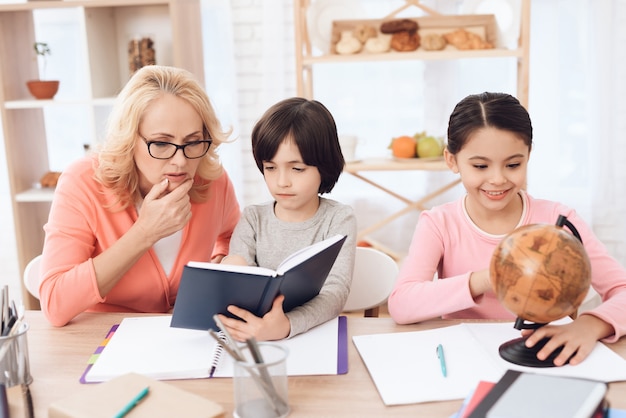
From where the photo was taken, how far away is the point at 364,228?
3.25 m

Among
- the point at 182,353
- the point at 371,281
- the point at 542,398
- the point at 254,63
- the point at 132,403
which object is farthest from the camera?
the point at 254,63

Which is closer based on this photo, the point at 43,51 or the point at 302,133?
the point at 302,133

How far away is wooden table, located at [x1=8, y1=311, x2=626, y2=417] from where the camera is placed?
1.07m

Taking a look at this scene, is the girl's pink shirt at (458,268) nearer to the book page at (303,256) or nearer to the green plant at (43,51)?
the book page at (303,256)

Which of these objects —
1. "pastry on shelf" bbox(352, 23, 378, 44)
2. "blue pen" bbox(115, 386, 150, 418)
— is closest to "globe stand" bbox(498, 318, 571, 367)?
"blue pen" bbox(115, 386, 150, 418)

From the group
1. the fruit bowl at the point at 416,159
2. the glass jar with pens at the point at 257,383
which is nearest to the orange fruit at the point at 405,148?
the fruit bowl at the point at 416,159

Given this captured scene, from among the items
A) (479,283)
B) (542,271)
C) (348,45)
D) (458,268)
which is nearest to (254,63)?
(348,45)

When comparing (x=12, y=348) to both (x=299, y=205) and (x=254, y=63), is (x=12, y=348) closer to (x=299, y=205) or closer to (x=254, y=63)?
(x=299, y=205)

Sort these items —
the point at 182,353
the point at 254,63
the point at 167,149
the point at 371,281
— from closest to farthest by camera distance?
the point at 182,353
the point at 167,149
the point at 371,281
the point at 254,63

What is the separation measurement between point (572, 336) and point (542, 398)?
361mm

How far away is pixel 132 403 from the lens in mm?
1006

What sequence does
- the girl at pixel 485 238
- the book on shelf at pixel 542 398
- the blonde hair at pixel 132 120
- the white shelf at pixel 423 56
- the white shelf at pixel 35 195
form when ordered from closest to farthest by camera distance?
the book on shelf at pixel 542 398, the girl at pixel 485 238, the blonde hair at pixel 132 120, the white shelf at pixel 423 56, the white shelf at pixel 35 195

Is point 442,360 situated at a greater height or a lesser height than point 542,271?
lesser

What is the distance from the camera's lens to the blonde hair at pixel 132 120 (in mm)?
1554
